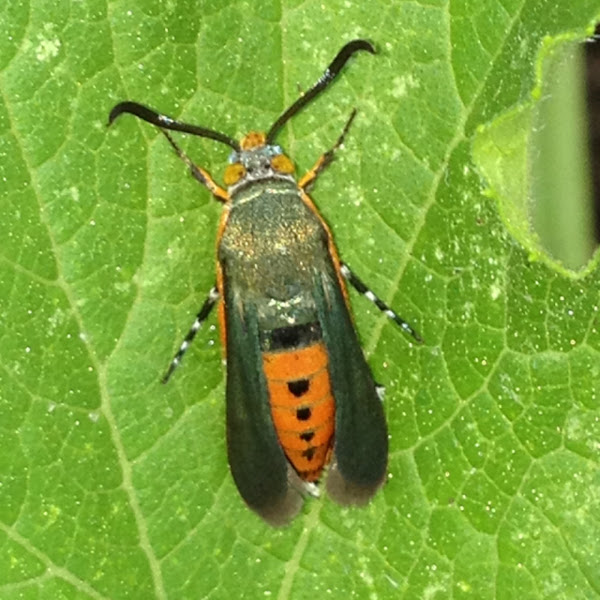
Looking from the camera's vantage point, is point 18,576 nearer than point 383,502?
Yes

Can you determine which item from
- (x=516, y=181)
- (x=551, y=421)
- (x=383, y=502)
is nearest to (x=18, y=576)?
(x=383, y=502)

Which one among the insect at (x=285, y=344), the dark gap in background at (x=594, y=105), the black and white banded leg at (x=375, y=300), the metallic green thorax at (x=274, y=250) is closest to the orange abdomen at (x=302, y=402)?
the insect at (x=285, y=344)

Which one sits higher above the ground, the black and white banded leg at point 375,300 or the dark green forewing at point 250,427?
the black and white banded leg at point 375,300

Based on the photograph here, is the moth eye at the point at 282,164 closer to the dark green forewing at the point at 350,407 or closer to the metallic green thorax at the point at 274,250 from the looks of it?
the metallic green thorax at the point at 274,250

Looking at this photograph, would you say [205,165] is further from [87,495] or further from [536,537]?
[536,537]

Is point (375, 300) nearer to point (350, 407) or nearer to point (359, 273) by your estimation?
point (359, 273)

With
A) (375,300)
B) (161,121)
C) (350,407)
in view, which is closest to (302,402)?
(350,407)

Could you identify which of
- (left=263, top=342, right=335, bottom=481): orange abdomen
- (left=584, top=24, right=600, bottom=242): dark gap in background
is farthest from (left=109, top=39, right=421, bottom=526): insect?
(left=584, top=24, right=600, bottom=242): dark gap in background

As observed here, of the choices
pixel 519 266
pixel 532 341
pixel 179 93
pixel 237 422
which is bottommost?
pixel 237 422
